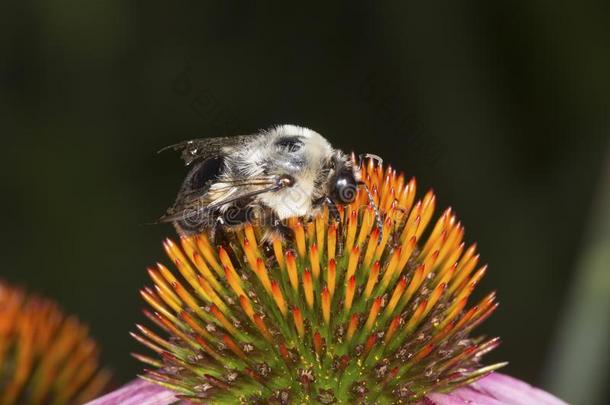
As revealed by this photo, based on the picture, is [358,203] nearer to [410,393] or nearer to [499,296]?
[410,393]

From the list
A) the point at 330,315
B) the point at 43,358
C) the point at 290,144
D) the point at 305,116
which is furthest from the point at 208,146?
the point at 305,116

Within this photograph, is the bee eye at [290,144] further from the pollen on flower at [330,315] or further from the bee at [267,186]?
the pollen on flower at [330,315]

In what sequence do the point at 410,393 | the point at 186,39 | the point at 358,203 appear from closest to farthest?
1. the point at 410,393
2. the point at 358,203
3. the point at 186,39

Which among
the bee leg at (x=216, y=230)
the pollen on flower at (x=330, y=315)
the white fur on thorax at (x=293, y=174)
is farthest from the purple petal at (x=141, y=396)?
the white fur on thorax at (x=293, y=174)

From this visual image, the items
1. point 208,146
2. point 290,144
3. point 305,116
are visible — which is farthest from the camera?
point 305,116

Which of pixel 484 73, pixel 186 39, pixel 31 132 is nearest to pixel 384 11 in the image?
pixel 484 73

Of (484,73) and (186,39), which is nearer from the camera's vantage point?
(484,73)

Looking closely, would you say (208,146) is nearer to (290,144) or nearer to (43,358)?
(290,144)

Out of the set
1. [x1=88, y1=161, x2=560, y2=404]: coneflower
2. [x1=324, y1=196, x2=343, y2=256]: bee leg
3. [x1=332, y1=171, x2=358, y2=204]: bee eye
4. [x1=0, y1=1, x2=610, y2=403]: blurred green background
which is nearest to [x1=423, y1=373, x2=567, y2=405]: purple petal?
[x1=88, y1=161, x2=560, y2=404]: coneflower
